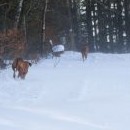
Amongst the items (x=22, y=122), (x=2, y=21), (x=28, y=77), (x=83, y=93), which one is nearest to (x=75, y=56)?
(x=2, y=21)

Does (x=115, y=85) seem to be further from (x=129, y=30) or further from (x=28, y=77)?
(x=129, y=30)

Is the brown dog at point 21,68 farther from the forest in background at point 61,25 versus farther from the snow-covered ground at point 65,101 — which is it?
the forest in background at point 61,25

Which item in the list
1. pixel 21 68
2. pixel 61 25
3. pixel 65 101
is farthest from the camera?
pixel 61 25

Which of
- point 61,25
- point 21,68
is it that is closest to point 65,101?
point 21,68

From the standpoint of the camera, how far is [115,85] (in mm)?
12805

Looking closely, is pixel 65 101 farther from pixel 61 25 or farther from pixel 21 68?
pixel 61 25

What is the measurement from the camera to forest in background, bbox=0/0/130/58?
71.7ft

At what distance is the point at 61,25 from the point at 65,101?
26.6 m

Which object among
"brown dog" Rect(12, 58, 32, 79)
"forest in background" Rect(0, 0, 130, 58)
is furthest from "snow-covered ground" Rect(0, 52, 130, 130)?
"forest in background" Rect(0, 0, 130, 58)

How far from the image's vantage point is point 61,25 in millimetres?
36469

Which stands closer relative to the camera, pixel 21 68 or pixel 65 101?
pixel 65 101

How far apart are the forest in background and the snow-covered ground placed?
3.72 m

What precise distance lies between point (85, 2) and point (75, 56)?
18.3m

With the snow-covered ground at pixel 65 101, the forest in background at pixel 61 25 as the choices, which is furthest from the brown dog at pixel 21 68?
the forest in background at pixel 61 25
